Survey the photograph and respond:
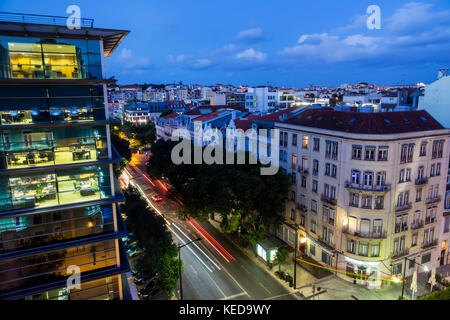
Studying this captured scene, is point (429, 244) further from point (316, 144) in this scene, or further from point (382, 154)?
point (316, 144)

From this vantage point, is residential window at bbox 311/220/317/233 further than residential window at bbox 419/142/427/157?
Yes

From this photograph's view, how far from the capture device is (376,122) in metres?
31.3

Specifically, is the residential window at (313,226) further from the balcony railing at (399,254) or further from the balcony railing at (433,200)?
the balcony railing at (433,200)

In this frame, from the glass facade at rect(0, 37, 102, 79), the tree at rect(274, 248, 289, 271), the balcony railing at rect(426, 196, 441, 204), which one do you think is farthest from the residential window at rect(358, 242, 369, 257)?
the glass facade at rect(0, 37, 102, 79)

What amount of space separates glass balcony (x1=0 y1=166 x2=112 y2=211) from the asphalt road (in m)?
15.3

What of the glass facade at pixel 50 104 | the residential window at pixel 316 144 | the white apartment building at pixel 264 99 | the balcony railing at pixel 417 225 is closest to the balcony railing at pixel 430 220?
the balcony railing at pixel 417 225

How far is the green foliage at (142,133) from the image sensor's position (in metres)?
100

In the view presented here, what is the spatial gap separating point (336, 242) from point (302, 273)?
518cm

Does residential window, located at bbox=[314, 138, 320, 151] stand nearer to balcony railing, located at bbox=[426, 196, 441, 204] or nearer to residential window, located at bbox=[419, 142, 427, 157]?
residential window, located at bbox=[419, 142, 427, 157]

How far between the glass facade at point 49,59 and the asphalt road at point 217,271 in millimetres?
22704

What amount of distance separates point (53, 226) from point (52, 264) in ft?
8.95

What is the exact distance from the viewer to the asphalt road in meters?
30.8
